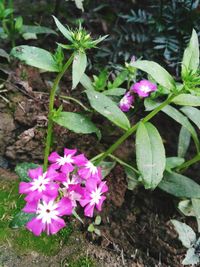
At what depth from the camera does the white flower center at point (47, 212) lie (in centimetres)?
143

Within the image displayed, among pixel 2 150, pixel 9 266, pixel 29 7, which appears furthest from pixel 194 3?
pixel 9 266

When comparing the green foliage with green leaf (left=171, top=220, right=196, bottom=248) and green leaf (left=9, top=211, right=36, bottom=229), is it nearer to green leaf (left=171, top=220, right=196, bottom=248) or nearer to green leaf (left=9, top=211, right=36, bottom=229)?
green leaf (left=171, top=220, right=196, bottom=248)

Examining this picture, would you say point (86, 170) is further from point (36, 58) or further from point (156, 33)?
point (156, 33)

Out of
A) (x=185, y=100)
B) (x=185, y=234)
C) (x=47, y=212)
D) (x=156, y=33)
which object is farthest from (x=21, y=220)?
(x=156, y=33)

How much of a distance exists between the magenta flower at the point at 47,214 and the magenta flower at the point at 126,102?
0.69 m

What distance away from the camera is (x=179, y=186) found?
195 centimetres

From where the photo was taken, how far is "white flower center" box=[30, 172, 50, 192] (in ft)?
4.77

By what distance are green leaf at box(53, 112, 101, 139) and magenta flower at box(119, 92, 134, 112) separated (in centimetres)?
28

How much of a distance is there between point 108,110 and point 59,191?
442 millimetres

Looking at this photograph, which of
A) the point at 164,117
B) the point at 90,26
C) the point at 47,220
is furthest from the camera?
the point at 90,26

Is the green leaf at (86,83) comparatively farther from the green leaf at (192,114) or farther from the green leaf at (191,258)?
the green leaf at (191,258)

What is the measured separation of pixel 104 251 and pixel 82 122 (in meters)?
0.56

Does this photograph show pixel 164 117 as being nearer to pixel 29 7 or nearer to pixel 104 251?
pixel 104 251

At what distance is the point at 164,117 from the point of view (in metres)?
2.42
